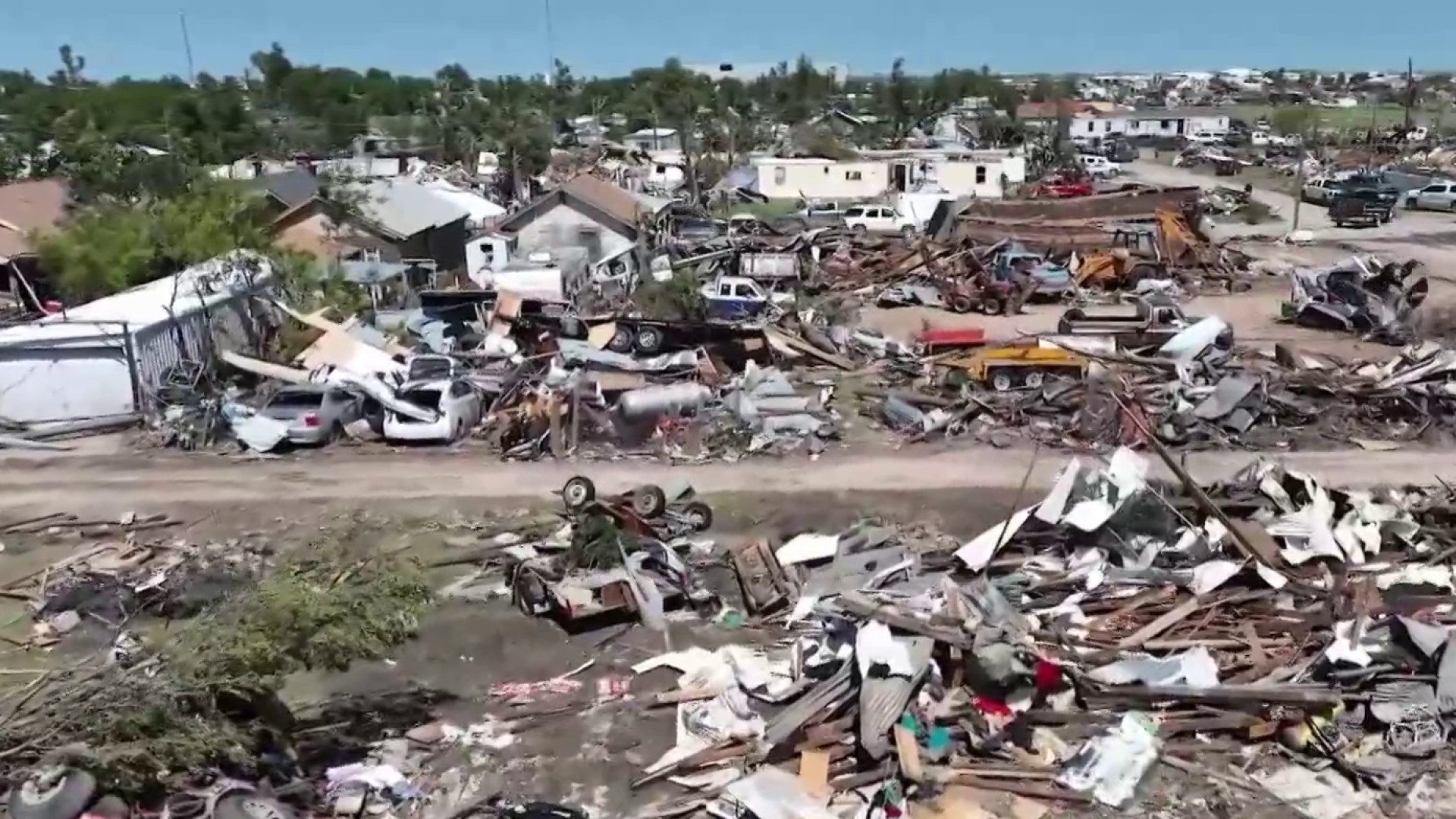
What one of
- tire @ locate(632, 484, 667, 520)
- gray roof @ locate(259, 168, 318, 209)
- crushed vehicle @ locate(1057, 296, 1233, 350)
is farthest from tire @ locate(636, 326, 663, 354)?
gray roof @ locate(259, 168, 318, 209)

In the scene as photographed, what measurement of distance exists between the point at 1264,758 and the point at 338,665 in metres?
7.61

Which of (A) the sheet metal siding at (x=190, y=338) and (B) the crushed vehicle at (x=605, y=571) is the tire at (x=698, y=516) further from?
(A) the sheet metal siding at (x=190, y=338)

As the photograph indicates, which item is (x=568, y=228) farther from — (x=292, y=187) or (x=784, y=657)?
(x=784, y=657)

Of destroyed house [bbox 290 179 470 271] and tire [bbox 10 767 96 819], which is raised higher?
destroyed house [bbox 290 179 470 271]

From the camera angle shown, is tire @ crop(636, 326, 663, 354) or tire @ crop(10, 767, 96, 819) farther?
tire @ crop(636, 326, 663, 354)

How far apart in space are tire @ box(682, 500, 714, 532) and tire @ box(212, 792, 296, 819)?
7.38 meters

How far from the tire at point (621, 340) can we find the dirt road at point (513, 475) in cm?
580

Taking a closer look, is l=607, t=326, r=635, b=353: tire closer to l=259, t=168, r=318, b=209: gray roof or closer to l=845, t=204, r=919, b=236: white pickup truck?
l=259, t=168, r=318, b=209: gray roof

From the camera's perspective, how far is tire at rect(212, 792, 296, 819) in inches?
332

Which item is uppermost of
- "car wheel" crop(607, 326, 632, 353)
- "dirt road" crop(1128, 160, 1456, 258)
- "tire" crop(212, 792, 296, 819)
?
"car wheel" crop(607, 326, 632, 353)

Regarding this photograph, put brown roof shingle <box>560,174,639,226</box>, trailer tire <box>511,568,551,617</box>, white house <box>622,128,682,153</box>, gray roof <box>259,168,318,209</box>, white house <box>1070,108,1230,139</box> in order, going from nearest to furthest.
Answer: trailer tire <box>511,568,551,617</box> < gray roof <box>259,168,318,209</box> < brown roof shingle <box>560,174,639,226</box> < white house <box>622,128,682,153</box> < white house <box>1070,108,1230,139</box>

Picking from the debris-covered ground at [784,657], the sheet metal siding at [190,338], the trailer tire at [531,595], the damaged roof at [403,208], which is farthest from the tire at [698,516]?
the damaged roof at [403,208]

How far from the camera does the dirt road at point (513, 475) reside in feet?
56.9

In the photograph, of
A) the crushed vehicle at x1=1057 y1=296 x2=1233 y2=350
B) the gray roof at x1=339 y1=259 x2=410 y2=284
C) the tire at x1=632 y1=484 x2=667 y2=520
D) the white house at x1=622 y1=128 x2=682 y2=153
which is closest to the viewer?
the tire at x1=632 y1=484 x2=667 y2=520
